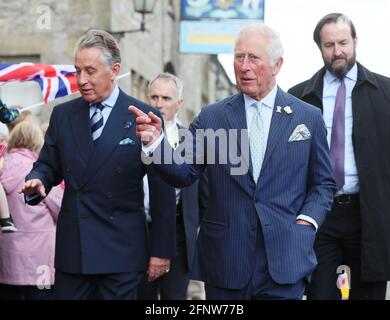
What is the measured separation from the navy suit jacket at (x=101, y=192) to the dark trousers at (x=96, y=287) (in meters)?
0.06

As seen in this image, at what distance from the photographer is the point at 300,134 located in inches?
216

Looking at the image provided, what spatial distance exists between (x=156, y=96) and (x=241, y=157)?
118 inches

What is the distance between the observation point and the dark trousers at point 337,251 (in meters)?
6.43

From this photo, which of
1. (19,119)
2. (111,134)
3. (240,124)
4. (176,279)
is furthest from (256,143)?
(19,119)

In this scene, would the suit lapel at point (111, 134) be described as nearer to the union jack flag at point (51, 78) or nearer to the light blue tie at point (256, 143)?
the light blue tie at point (256, 143)

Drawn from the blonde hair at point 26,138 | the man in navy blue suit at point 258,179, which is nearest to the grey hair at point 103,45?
the man in navy blue suit at point 258,179

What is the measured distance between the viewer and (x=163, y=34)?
2409 centimetres

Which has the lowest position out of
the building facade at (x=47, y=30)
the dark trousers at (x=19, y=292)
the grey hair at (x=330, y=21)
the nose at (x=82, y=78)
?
the dark trousers at (x=19, y=292)

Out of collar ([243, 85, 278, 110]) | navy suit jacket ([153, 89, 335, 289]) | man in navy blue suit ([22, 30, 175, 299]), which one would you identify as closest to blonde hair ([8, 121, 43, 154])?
man in navy blue suit ([22, 30, 175, 299])

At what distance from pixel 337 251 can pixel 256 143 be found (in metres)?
1.39

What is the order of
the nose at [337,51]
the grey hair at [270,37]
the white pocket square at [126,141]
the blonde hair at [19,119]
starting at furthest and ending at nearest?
the blonde hair at [19,119] < the nose at [337,51] < the white pocket square at [126,141] < the grey hair at [270,37]

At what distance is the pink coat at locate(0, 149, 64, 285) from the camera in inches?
314
